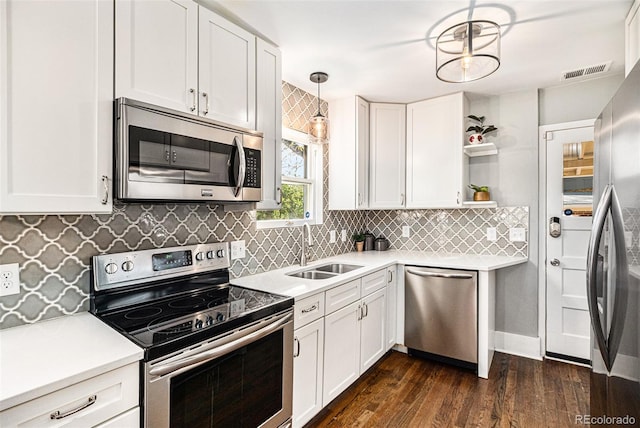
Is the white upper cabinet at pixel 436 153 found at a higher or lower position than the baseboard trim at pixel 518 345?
higher

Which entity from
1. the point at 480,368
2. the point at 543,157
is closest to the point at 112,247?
the point at 480,368

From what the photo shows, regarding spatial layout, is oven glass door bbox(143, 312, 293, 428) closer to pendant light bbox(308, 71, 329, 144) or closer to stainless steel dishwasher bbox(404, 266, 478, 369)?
pendant light bbox(308, 71, 329, 144)

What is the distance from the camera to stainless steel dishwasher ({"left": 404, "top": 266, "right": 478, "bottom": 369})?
2.79m

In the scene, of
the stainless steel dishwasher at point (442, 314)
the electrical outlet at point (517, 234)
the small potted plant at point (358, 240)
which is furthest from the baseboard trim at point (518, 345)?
the small potted plant at point (358, 240)

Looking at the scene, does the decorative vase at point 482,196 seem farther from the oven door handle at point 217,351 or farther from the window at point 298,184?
the oven door handle at point 217,351

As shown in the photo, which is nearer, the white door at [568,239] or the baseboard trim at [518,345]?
the white door at [568,239]

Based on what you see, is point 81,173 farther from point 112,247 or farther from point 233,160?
point 233,160

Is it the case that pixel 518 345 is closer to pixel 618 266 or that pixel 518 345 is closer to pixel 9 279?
pixel 618 266

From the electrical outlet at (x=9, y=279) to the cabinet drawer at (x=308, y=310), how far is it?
48.4 inches

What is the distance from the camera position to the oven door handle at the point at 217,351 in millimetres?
1223

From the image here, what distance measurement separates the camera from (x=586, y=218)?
2.93 metres

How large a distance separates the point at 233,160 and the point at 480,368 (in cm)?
253

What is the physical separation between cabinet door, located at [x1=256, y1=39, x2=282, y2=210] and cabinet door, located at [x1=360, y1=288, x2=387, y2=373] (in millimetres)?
1124

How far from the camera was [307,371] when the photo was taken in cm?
203
